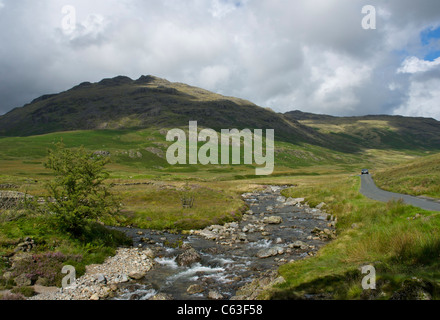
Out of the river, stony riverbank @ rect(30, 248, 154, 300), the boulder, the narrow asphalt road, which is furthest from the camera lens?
the narrow asphalt road

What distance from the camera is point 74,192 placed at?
79.8ft

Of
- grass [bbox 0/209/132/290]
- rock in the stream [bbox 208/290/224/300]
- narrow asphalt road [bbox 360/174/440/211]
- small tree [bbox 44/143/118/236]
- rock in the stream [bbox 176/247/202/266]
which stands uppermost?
small tree [bbox 44/143/118/236]

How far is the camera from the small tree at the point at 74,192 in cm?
2348

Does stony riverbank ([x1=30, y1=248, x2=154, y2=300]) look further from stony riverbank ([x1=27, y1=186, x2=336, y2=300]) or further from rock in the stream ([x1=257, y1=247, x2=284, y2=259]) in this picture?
rock in the stream ([x1=257, y1=247, x2=284, y2=259])

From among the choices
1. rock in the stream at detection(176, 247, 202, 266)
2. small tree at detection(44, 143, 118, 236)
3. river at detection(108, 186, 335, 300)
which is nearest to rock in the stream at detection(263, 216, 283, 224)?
river at detection(108, 186, 335, 300)

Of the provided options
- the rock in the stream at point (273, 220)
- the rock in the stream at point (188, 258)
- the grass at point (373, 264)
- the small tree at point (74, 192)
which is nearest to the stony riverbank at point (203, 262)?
the rock in the stream at point (188, 258)

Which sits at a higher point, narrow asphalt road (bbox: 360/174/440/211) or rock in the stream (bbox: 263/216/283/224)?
narrow asphalt road (bbox: 360/174/440/211)

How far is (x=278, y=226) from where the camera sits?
119 ft

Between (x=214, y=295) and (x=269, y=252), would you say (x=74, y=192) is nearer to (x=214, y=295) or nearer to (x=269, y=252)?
(x=214, y=295)

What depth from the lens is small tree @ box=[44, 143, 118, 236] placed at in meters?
23.5
